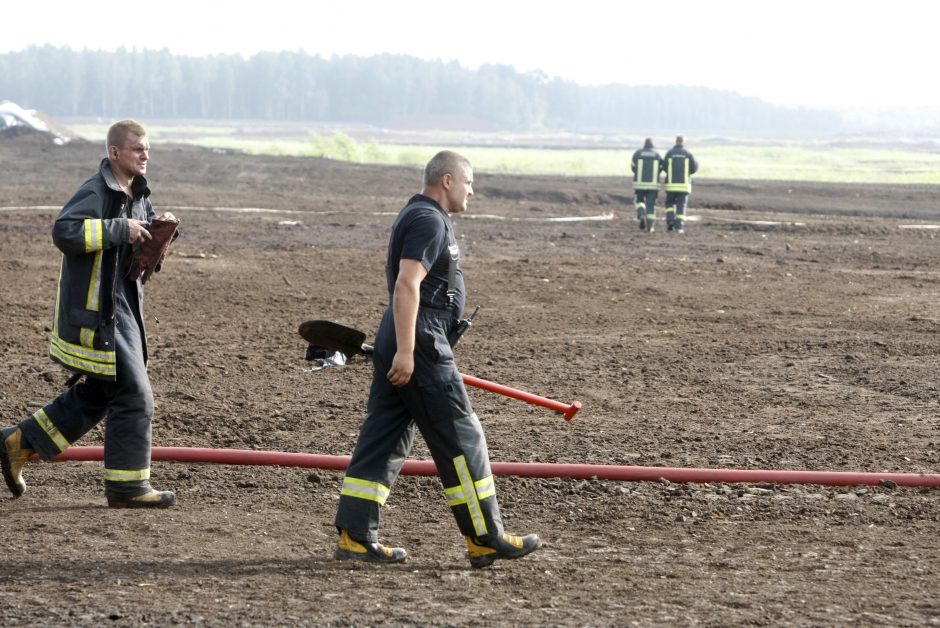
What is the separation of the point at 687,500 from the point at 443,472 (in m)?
1.86

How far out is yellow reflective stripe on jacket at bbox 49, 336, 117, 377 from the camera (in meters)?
6.11

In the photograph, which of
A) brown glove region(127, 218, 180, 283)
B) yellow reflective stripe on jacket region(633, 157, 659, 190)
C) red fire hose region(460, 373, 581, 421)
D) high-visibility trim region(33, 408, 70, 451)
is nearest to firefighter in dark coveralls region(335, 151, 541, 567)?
red fire hose region(460, 373, 581, 421)

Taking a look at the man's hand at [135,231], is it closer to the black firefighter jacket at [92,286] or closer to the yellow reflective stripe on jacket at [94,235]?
the black firefighter jacket at [92,286]

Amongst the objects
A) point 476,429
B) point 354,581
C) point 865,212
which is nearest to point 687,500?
point 476,429

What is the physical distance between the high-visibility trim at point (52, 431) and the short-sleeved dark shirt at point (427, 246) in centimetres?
209

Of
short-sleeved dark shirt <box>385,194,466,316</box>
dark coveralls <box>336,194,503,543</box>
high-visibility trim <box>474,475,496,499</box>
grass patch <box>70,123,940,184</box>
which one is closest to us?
short-sleeved dark shirt <box>385,194,466,316</box>

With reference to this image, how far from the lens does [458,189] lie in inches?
216

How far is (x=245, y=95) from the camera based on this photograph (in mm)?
172000

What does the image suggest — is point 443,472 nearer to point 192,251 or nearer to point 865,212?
point 192,251

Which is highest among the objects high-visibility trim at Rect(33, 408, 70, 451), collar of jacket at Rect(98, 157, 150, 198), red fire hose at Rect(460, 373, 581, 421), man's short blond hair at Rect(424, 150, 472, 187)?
man's short blond hair at Rect(424, 150, 472, 187)

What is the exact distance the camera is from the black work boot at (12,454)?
648cm

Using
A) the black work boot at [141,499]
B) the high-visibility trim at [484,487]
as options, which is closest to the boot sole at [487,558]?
the high-visibility trim at [484,487]

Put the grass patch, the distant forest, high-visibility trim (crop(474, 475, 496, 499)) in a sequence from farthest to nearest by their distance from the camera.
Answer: the distant forest < the grass patch < high-visibility trim (crop(474, 475, 496, 499))

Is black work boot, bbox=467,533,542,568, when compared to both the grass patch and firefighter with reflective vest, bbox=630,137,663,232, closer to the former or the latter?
firefighter with reflective vest, bbox=630,137,663,232
